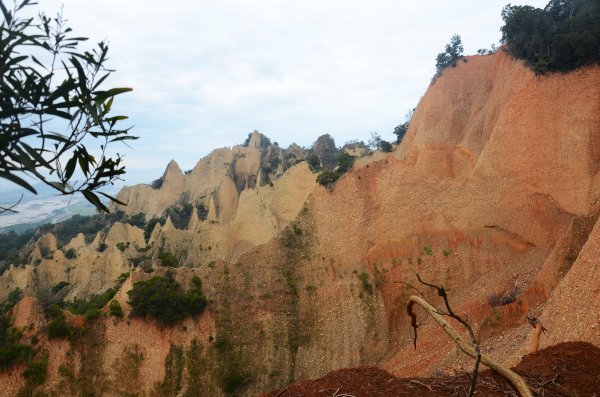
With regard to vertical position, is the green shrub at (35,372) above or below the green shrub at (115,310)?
below

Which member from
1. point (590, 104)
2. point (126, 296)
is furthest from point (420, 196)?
point (126, 296)

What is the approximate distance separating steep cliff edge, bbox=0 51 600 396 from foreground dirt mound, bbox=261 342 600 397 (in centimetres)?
873

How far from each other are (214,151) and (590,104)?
4562cm

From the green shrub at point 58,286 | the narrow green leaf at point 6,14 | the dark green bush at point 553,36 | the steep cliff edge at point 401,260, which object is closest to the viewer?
the narrow green leaf at point 6,14

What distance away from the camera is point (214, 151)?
58.9 meters

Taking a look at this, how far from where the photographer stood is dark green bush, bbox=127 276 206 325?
22062 mm

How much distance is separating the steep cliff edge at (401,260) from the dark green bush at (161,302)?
1.72 ft

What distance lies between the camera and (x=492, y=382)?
23.2 feet

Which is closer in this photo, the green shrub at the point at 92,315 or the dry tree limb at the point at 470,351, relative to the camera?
the dry tree limb at the point at 470,351

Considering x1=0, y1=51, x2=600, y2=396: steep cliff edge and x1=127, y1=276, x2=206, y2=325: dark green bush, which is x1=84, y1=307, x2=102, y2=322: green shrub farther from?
x1=127, y1=276, x2=206, y2=325: dark green bush

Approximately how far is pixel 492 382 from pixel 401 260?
15.8 meters

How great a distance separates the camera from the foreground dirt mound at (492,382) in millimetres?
6938

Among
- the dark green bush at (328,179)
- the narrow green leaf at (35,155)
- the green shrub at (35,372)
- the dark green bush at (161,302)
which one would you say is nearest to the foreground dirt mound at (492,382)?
the narrow green leaf at (35,155)

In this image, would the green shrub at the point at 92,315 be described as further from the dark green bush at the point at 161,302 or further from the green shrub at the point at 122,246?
the green shrub at the point at 122,246
